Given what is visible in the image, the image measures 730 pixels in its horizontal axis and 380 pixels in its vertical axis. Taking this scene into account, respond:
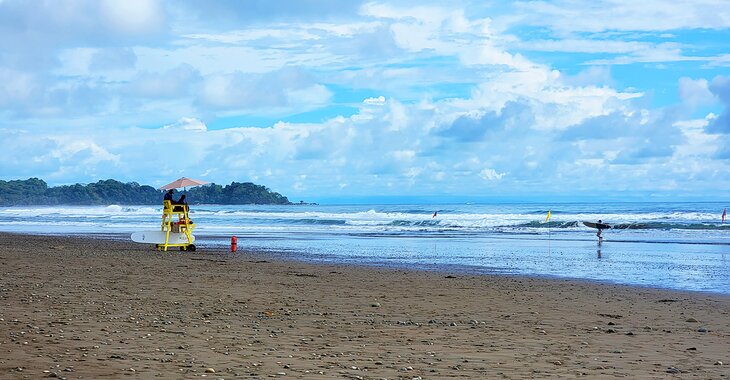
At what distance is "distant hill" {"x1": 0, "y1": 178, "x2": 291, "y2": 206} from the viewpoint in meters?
149

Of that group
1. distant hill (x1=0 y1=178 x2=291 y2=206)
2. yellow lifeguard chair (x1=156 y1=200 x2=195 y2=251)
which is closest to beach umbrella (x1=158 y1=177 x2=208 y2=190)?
yellow lifeguard chair (x1=156 y1=200 x2=195 y2=251)

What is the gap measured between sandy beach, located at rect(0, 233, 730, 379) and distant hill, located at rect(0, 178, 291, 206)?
453 ft

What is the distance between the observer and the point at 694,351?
843cm

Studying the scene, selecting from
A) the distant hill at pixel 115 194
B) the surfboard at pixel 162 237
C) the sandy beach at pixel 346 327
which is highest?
the distant hill at pixel 115 194

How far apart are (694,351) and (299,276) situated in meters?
10.0

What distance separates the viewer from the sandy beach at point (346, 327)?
7234 mm

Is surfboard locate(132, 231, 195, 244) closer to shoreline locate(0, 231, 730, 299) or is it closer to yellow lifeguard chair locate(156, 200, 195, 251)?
yellow lifeguard chair locate(156, 200, 195, 251)

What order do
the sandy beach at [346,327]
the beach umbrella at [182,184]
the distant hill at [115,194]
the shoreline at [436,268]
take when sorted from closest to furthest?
the sandy beach at [346,327]
the shoreline at [436,268]
the beach umbrella at [182,184]
the distant hill at [115,194]

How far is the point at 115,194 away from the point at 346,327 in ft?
490

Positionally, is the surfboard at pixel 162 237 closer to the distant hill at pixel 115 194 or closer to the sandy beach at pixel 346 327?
the sandy beach at pixel 346 327

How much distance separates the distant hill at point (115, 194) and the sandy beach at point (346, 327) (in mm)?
138004

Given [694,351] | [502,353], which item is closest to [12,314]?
→ [502,353]

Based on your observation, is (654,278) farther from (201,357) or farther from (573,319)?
(201,357)

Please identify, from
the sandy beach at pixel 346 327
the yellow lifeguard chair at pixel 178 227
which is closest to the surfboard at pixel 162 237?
the yellow lifeguard chair at pixel 178 227
